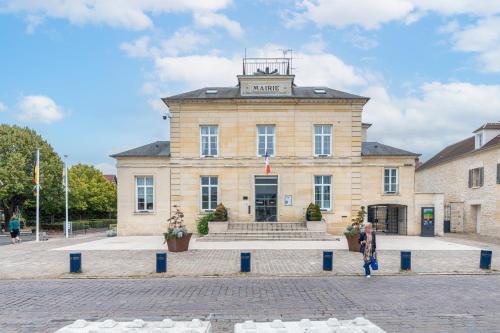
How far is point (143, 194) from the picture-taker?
27297mm

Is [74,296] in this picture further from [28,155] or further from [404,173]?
[28,155]

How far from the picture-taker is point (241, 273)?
12969mm

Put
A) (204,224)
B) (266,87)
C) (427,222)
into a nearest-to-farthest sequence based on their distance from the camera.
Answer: (204,224) → (427,222) → (266,87)

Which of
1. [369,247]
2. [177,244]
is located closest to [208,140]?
[177,244]

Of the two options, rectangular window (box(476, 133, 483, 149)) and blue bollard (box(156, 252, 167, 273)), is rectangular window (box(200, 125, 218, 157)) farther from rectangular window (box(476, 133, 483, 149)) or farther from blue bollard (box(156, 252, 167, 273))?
rectangular window (box(476, 133, 483, 149))

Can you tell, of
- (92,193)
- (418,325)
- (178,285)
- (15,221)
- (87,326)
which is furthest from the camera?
(92,193)

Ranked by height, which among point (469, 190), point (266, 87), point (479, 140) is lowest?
point (469, 190)

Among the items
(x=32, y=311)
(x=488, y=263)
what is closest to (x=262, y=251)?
(x=488, y=263)

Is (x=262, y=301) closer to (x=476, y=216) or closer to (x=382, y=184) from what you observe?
(x=382, y=184)

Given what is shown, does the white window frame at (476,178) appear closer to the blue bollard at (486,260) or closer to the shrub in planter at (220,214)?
the blue bollard at (486,260)

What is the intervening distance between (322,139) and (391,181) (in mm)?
5587

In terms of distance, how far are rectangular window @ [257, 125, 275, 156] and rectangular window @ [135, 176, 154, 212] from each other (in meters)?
→ 7.96

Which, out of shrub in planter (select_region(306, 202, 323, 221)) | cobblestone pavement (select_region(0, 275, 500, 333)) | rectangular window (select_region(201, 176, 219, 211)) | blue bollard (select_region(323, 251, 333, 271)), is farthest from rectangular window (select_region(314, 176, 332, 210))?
cobblestone pavement (select_region(0, 275, 500, 333))

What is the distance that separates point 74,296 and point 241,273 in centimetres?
515
